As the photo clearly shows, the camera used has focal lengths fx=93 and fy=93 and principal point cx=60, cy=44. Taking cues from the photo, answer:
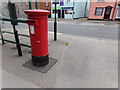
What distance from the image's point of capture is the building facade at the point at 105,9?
48.6 feet

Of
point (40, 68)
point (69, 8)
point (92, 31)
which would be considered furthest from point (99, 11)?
point (40, 68)

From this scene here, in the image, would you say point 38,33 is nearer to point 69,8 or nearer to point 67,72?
point 67,72

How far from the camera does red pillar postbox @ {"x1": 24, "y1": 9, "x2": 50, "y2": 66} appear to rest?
83.0 inches

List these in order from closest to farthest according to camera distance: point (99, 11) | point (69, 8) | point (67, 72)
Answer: point (67, 72) → point (99, 11) → point (69, 8)

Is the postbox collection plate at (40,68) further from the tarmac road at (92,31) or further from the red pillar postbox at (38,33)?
the tarmac road at (92,31)

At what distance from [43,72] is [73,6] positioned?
61.1ft

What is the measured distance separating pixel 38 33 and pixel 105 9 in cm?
1665

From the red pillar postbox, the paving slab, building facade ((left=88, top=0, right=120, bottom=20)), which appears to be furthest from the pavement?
building facade ((left=88, top=0, right=120, bottom=20))

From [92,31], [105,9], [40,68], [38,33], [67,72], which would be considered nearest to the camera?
[38,33]

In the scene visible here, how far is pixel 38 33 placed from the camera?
224cm

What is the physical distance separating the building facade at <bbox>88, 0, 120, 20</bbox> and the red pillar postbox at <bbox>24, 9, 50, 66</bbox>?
16121mm

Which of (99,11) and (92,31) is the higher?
(99,11)

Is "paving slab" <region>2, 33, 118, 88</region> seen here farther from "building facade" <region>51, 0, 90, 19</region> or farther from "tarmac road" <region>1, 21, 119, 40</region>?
"building facade" <region>51, 0, 90, 19</region>

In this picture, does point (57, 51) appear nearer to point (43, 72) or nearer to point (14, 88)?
point (43, 72)
